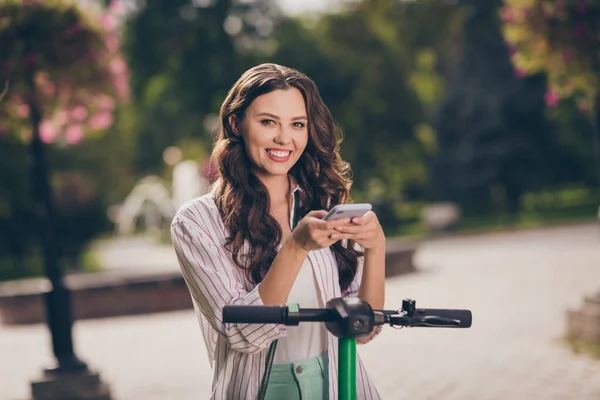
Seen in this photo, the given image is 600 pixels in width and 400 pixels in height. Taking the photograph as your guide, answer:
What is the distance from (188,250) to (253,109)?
44cm

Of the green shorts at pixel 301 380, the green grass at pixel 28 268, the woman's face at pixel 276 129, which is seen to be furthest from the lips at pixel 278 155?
the green grass at pixel 28 268

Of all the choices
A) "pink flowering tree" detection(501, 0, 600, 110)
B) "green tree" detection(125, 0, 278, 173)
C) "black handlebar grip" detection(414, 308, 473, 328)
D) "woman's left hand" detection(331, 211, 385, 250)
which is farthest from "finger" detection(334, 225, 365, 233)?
"green tree" detection(125, 0, 278, 173)

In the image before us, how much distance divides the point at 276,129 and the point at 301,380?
69 centimetres

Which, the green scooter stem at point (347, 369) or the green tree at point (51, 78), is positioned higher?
the green tree at point (51, 78)

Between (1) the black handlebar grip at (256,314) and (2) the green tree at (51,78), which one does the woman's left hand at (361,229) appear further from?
(2) the green tree at (51,78)

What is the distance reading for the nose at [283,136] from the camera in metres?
2.31

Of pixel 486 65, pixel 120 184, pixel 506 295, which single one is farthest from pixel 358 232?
pixel 120 184

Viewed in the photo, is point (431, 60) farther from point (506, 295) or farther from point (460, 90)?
point (506, 295)

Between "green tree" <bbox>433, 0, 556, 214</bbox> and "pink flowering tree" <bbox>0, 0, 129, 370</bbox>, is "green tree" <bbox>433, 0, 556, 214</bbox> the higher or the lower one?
the higher one

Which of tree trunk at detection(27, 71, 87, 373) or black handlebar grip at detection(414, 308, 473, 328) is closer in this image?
black handlebar grip at detection(414, 308, 473, 328)

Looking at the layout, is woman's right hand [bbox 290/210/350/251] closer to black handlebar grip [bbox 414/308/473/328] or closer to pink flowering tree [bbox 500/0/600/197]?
black handlebar grip [bbox 414/308/473/328]

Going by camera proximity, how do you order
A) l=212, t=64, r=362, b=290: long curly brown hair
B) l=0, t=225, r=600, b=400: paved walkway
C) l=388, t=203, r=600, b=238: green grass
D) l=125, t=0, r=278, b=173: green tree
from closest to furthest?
l=212, t=64, r=362, b=290: long curly brown hair, l=0, t=225, r=600, b=400: paved walkway, l=125, t=0, r=278, b=173: green tree, l=388, t=203, r=600, b=238: green grass

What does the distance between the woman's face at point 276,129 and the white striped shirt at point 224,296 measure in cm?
19

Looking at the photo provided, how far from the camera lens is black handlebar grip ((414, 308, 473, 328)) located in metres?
1.94
